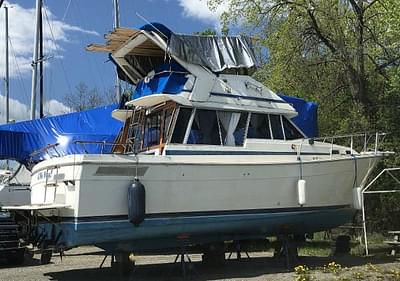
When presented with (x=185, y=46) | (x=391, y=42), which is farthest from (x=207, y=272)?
(x=391, y=42)

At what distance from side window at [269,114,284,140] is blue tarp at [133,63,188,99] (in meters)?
2.30

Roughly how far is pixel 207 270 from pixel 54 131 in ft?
→ 25.9

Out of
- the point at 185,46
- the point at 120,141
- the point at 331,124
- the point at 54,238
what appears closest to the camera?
the point at 54,238

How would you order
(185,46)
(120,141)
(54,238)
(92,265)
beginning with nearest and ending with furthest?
(54,238), (185,46), (120,141), (92,265)

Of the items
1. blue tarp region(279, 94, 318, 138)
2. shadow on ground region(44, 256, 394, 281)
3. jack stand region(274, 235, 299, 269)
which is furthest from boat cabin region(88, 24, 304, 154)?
shadow on ground region(44, 256, 394, 281)

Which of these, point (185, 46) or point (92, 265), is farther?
point (92, 265)

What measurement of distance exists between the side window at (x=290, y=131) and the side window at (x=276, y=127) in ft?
0.54

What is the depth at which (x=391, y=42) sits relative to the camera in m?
18.4

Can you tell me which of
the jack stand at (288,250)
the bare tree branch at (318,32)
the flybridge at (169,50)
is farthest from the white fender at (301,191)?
the bare tree branch at (318,32)

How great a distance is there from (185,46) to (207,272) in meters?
4.91

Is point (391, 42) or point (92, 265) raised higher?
point (391, 42)

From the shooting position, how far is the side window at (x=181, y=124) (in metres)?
11.9

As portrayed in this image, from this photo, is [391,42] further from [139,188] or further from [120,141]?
[139,188]

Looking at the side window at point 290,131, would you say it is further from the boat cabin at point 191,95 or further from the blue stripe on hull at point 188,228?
the blue stripe on hull at point 188,228
